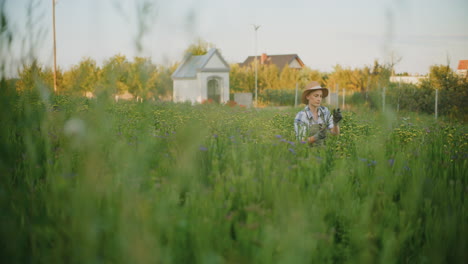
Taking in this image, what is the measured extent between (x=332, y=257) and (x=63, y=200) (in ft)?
4.85

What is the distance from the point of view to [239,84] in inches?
1618

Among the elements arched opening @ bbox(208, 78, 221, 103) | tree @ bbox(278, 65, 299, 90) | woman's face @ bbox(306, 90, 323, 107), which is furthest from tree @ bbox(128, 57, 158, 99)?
tree @ bbox(278, 65, 299, 90)

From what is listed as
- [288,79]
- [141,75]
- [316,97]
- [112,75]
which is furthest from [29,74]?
[288,79]

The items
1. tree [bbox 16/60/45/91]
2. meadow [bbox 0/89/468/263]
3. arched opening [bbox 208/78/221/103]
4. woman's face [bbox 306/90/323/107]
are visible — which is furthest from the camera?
arched opening [bbox 208/78/221/103]

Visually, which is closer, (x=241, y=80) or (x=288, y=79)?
(x=288, y=79)

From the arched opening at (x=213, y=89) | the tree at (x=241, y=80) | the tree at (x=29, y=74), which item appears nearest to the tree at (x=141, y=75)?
the tree at (x=29, y=74)

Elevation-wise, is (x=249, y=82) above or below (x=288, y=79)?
below

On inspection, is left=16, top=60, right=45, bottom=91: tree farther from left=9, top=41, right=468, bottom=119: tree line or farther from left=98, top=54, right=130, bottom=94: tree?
left=98, top=54, right=130, bottom=94: tree

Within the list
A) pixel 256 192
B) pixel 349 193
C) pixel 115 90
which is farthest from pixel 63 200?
pixel 349 193

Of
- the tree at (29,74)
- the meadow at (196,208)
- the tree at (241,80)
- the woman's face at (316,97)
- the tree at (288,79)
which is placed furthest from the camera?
the tree at (241,80)

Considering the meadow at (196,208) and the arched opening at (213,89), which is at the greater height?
the arched opening at (213,89)

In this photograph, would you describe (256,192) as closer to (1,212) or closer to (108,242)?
(108,242)

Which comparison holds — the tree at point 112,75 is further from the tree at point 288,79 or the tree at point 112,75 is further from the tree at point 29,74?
the tree at point 288,79

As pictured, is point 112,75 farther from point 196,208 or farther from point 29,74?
point 29,74
